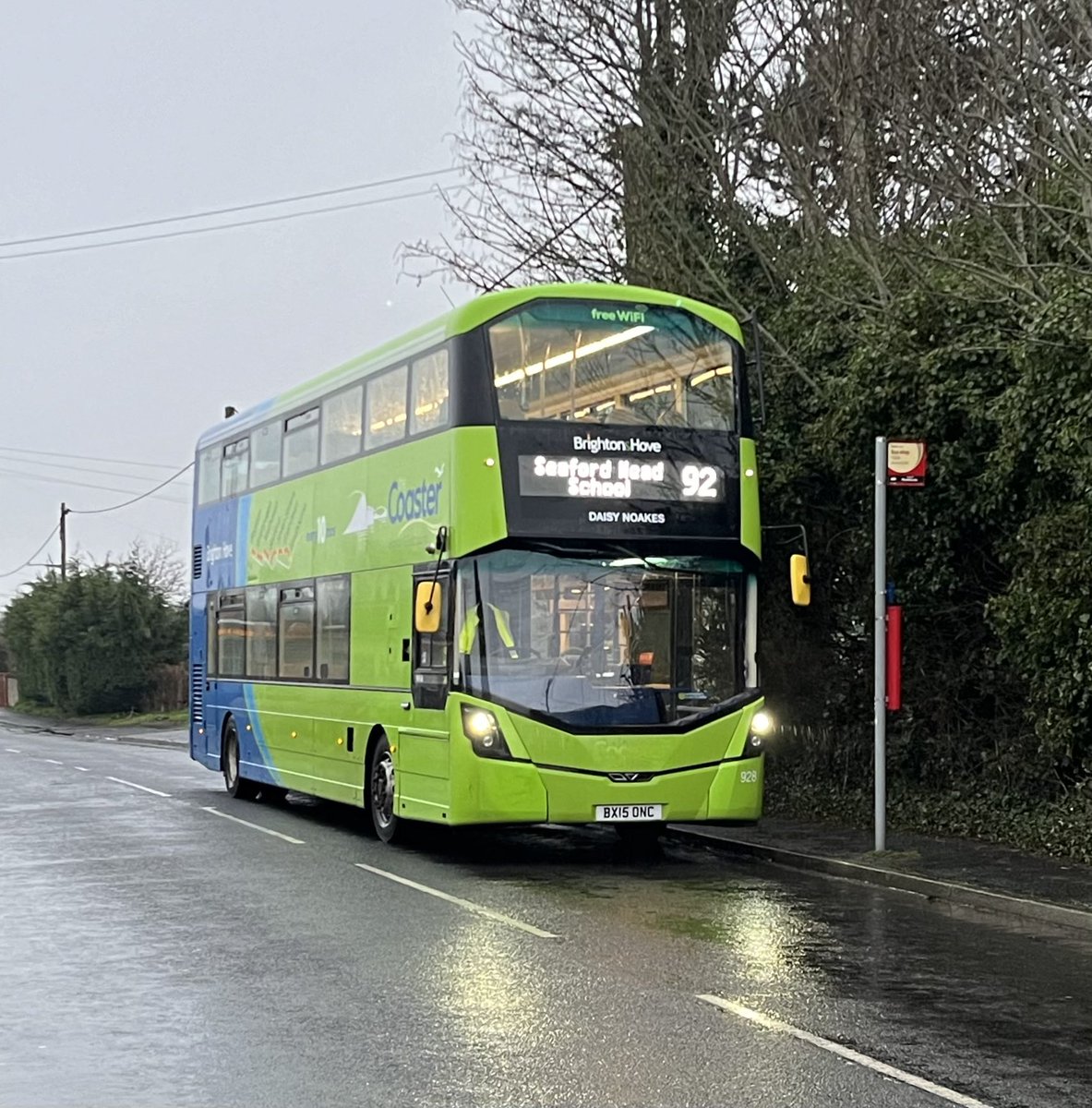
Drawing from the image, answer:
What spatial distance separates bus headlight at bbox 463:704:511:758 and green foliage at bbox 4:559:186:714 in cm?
4350

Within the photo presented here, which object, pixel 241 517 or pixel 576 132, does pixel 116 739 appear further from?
pixel 576 132

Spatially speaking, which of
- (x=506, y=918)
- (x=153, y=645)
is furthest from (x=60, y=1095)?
(x=153, y=645)

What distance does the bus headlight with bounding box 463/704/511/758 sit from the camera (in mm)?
13867

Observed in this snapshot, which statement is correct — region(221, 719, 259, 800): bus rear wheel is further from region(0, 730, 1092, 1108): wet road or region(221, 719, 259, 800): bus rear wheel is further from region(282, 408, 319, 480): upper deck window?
region(0, 730, 1092, 1108): wet road

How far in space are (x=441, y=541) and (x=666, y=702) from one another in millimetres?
2253

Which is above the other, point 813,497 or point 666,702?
point 813,497

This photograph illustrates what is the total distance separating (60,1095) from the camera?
22.2ft

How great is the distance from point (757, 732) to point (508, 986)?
6.01 m

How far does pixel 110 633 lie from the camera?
5625 cm

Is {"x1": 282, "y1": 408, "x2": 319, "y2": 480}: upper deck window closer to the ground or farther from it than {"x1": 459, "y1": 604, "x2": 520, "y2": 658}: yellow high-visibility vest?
farther from it

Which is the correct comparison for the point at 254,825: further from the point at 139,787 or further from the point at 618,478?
the point at 139,787

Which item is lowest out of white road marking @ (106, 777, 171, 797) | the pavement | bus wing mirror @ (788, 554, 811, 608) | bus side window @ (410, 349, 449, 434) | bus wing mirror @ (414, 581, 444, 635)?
white road marking @ (106, 777, 171, 797)

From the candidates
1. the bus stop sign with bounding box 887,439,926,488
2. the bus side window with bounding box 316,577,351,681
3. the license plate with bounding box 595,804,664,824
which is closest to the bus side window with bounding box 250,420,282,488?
the bus side window with bounding box 316,577,351,681

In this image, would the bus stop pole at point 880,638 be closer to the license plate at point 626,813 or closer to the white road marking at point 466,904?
the license plate at point 626,813
